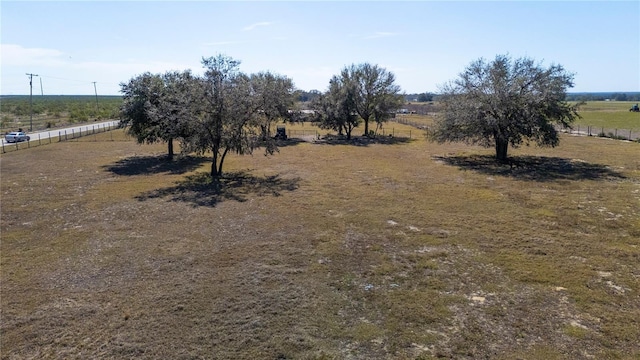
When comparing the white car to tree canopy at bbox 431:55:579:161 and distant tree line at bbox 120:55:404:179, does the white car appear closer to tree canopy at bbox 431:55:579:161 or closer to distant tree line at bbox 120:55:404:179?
distant tree line at bbox 120:55:404:179

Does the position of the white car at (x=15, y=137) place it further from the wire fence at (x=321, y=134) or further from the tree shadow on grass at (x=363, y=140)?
the tree shadow on grass at (x=363, y=140)

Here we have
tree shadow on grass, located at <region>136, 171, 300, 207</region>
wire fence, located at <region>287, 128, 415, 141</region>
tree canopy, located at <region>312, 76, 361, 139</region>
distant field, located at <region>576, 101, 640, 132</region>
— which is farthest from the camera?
distant field, located at <region>576, 101, 640, 132</region>

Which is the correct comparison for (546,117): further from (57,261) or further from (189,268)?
(57,261)

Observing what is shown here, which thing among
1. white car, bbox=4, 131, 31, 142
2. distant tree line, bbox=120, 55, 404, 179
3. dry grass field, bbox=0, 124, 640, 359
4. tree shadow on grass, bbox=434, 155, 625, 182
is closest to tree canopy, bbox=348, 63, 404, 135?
distant tree line, bbox=120, 55, 404, 179

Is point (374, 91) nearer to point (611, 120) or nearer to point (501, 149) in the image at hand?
point (501, 149)

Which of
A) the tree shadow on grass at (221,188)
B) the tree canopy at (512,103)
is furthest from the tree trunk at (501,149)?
the tree shadow on grass at (221,188)
